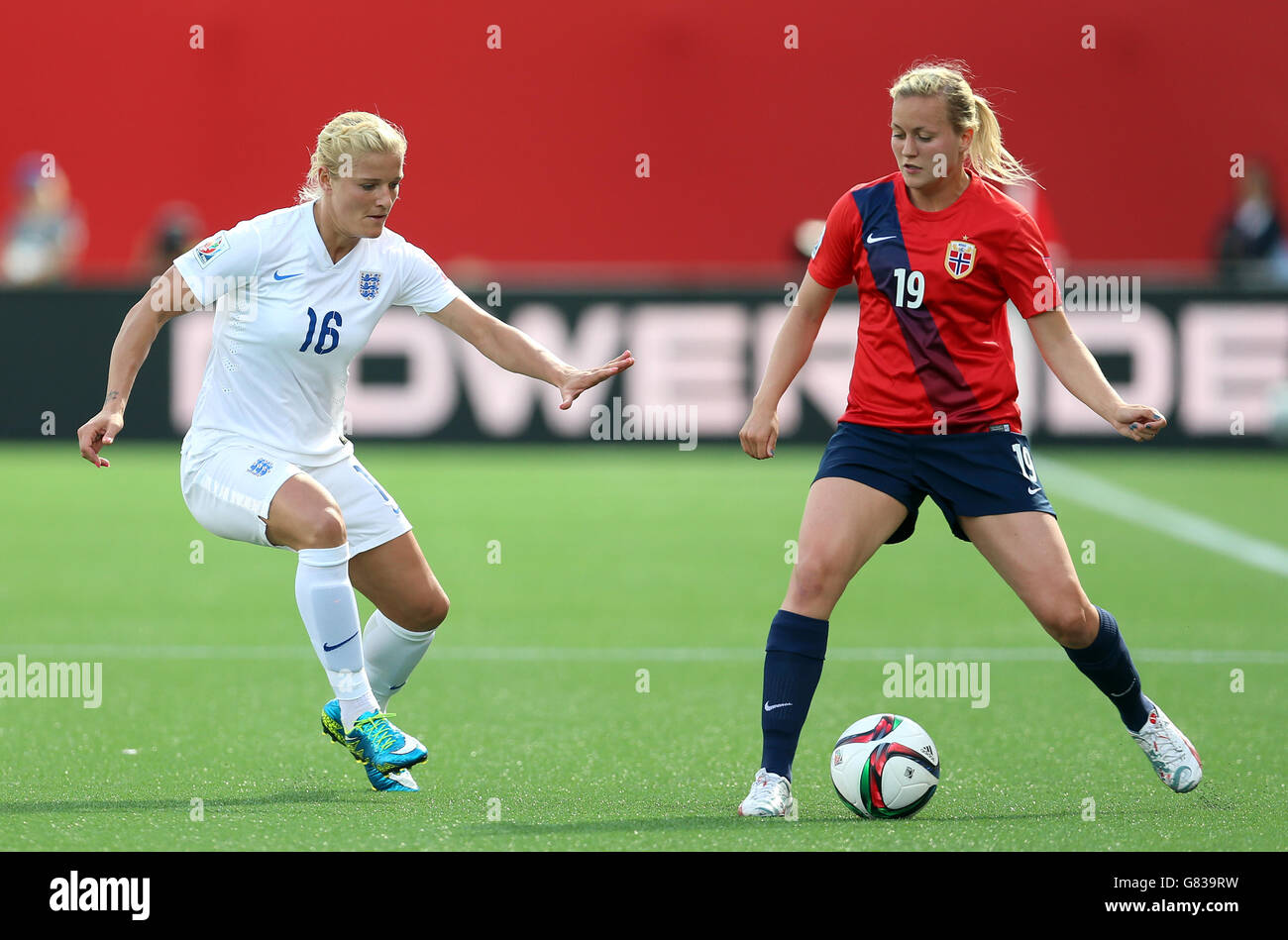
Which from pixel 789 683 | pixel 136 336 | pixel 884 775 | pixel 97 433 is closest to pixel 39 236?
pixel 136 336

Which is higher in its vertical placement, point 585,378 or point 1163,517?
point 585,378

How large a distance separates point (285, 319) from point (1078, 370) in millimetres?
2280

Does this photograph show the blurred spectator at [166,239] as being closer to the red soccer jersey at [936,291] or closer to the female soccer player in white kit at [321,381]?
the female soccer player in white kit at [321,381]

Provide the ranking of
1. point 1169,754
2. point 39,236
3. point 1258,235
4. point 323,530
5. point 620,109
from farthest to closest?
point 620,109
point 39,236
point 1258,235
point 1169,754
point 323,530

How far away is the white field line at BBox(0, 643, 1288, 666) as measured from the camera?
8008 millimetres

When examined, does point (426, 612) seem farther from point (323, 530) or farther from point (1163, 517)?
point (1163, 517)

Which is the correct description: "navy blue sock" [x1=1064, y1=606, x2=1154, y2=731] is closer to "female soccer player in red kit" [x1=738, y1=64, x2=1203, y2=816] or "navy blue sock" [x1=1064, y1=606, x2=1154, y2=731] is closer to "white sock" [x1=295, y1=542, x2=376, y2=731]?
"female soccer player in red kit" [x1=738, y1=64, x2=1203, y2=816]

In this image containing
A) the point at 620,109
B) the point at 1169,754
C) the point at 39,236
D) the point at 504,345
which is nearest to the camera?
the point at 1169,754

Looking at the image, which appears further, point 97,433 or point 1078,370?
point 1078,370

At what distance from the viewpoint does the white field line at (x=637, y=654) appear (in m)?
8.01

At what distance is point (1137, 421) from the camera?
525 centimetres

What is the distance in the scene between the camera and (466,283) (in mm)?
16812

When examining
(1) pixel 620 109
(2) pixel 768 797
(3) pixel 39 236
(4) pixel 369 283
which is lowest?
(2) pixel 768 797

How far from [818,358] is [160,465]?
563cm
